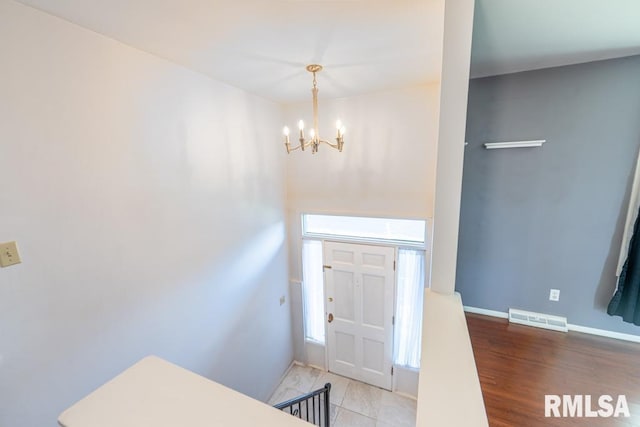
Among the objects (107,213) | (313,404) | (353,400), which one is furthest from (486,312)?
(107,213)

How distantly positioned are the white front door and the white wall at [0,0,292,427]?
1.43 m

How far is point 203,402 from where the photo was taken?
67cm

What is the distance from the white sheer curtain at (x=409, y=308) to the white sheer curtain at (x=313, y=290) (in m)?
1.16

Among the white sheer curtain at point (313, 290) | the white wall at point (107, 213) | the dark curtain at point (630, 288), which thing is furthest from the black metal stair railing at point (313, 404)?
the dark curtain at point (630, 288)

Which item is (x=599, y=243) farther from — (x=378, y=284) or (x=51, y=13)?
(x=51, y=13)

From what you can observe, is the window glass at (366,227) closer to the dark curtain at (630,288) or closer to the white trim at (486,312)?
the white trim at (486,312)

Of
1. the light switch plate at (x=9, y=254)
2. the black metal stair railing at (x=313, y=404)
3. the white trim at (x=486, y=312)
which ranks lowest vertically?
the black metal stair railing at (x=313, y=404)

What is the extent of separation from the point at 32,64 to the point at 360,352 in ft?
14.3

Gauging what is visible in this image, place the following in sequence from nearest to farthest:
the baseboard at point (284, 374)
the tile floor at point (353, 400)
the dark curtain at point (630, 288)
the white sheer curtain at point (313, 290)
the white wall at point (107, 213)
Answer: the white wall at point (107, 213) < the dark curtain at point (630, 288) < the tile floor at point (353, 400) < the baseboard at point (284, 374) < the white sheer curtain at point (313, 290)

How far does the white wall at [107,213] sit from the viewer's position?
1.45m

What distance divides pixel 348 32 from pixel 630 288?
2.97 meters

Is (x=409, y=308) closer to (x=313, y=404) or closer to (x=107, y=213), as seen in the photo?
(x=313, y=404)

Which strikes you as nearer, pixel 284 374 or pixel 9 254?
pixel 9 254

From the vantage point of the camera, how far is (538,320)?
246 centimetres
